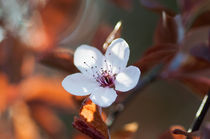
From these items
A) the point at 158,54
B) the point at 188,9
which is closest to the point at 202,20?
the point at 188,9

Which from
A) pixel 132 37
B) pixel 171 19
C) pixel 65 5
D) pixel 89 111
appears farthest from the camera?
pixel 132 37

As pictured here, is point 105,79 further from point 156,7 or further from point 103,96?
point 156,7

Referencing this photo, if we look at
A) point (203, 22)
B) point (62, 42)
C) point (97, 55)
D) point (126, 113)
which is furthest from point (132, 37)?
point (97, 55)

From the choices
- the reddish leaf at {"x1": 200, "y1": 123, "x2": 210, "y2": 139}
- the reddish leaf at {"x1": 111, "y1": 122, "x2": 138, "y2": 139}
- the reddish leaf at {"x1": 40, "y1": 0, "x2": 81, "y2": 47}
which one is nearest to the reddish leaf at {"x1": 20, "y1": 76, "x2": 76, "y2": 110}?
the reddish leaf at {"x1": 40, "y1": 0, "x2": 81, "y2": 47}

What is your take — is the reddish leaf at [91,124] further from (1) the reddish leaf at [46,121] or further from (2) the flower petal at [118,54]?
(1) the reddish leaf at [46,121]

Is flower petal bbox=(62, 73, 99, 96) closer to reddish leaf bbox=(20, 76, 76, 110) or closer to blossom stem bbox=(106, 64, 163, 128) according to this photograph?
blossom stem bbox=(106, 64, 163, 128)

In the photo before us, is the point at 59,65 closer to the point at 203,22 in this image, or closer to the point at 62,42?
the point at 62,42
